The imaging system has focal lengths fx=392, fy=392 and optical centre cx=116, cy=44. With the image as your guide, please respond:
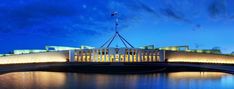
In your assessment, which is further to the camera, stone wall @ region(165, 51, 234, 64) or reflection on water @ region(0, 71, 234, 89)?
stone wall @ region(165, 51, 234, 64)

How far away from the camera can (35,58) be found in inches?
2525

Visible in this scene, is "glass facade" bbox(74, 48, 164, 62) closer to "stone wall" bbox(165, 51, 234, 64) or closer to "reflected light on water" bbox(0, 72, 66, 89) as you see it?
"stone wall" bbox(165, 51, 234, 64)

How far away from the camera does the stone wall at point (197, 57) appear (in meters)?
67.7

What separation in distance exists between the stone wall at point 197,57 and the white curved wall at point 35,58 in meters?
18.2

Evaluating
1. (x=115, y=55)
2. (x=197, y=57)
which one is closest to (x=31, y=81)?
(x=115, y=55)

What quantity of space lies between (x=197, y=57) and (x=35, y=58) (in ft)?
90.3

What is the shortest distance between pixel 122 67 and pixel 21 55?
93.3 ft

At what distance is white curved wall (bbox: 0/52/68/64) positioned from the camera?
6209 centimetres

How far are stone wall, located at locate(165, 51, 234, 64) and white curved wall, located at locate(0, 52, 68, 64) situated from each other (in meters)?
18.2

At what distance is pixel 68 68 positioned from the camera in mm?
39188

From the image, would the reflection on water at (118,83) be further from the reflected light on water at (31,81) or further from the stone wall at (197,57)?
the stone wall at (197,57)

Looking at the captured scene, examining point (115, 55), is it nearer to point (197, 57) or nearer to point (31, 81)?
point (197, 57)

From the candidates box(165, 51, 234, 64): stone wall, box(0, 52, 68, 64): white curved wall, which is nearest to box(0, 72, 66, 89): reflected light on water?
box(0, 52, 68, 64): white curved wall

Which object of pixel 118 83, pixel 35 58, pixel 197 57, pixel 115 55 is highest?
pixel 115 55
